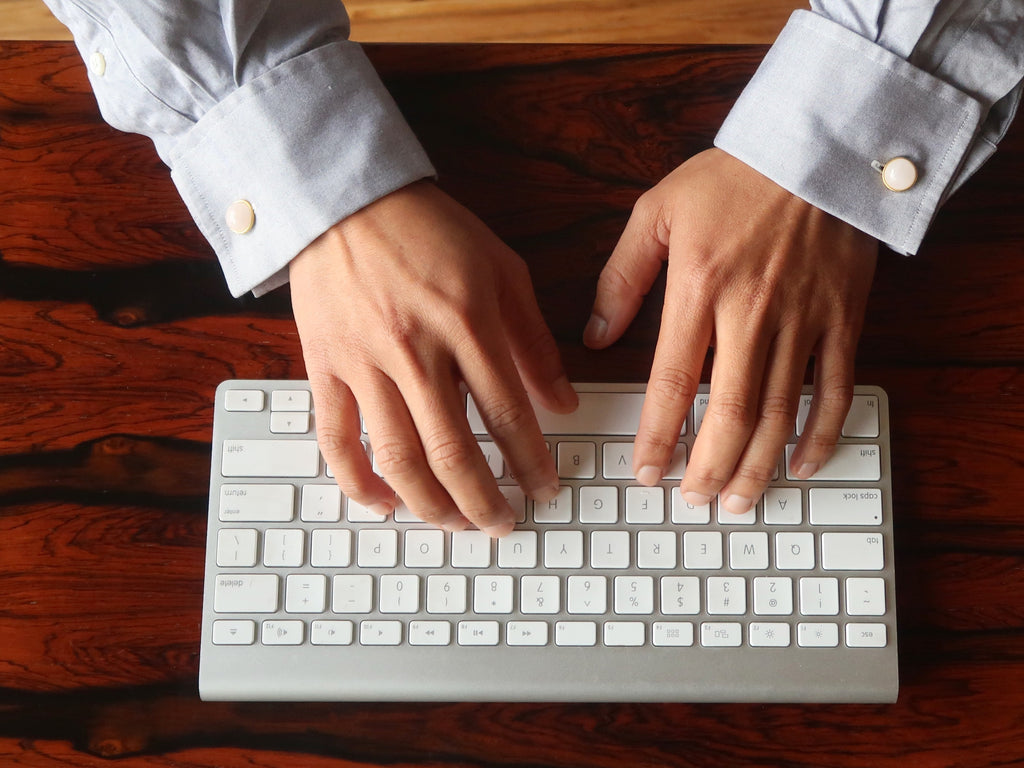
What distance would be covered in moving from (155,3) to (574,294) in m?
0.34

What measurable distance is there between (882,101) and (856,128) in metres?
0.02

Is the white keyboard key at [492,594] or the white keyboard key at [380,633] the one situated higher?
the white keyboard key at [492,594]

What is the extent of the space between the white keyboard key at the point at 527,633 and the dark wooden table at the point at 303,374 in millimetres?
67

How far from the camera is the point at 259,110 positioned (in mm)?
530

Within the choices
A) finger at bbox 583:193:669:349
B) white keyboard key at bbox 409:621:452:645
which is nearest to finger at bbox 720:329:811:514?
finger at bbox 583:193:669:349

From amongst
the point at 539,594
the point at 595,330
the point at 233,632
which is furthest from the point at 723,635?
the point at 233,632

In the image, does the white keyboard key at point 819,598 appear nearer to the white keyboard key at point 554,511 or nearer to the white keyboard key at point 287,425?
the white keyboard key at point 554,511

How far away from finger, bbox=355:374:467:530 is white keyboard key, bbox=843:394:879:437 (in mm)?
286

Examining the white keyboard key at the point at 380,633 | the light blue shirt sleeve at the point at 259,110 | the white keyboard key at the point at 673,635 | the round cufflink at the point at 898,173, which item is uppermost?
the round cufflink at the point at 898,173

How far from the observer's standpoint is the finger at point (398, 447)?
1.74 ft

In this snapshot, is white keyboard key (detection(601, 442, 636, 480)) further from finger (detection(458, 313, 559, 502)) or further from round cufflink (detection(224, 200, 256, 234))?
round cufflink (detection(224, 200, 256, 234))

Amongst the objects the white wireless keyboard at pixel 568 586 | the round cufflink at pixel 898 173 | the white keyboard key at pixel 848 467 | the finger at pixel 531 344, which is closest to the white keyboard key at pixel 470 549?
the white wireless keyboard at pixel 568 586

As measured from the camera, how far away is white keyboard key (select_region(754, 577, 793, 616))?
54cm

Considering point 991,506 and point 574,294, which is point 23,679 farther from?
point 991,506
